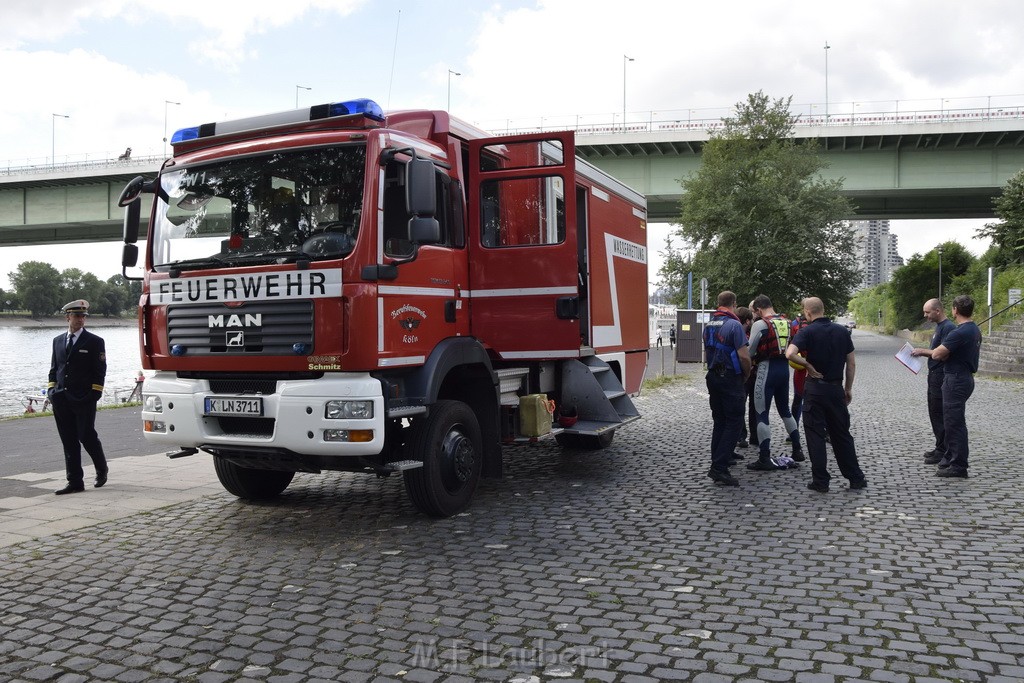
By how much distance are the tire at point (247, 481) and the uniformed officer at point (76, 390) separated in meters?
1.62

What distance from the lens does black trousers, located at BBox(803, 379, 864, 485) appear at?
7855 millimetres

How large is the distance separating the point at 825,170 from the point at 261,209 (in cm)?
3449

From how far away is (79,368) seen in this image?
838 cm

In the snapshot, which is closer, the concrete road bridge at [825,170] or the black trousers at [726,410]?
the black trousers at [726,410]

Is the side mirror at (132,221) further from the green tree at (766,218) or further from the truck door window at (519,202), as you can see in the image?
the green tree at (766,218)

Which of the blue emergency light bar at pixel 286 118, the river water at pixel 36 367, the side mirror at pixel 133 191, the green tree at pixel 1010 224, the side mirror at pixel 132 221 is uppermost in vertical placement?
the green tree at pixel 1010 224

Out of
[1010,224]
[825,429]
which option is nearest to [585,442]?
[825,429]

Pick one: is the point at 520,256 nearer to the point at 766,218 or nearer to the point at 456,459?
the point at 456,459

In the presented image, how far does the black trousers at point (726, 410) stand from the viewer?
8.21 metres

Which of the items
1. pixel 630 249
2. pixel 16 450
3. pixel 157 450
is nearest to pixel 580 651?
pixel 630 249

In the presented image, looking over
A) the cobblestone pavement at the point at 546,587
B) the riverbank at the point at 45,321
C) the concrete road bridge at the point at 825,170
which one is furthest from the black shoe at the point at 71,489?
the riverbank at the point at 45,321

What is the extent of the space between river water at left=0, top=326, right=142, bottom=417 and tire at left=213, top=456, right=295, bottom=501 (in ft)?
31.8

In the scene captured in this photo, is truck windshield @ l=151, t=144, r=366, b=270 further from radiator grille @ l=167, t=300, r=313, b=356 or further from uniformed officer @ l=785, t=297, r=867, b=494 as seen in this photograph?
uniformed officer @ l=785, t=297, r=867, b=494

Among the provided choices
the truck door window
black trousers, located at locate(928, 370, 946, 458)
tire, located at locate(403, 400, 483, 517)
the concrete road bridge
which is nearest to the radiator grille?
tire, located at locate(403, 400, 483, 517)
